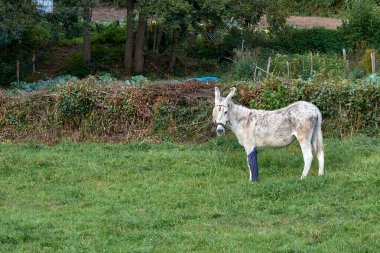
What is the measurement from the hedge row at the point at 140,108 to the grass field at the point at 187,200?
1310 mm

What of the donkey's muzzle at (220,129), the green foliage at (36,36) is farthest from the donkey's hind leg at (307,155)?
the green foliage at (36,36)

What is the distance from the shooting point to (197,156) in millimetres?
16297

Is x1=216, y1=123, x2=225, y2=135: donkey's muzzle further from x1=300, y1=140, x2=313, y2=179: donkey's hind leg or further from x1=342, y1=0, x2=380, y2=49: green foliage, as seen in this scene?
x1=342, y1=0, x2=380, y2=49: green foliage

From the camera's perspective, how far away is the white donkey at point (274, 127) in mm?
13992

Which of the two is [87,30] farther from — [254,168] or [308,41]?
[254,168]

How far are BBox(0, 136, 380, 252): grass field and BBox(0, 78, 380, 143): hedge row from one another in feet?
4.30

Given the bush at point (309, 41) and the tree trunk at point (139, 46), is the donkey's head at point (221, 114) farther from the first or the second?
the bush at point (309, 41)

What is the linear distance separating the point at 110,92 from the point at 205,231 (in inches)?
377

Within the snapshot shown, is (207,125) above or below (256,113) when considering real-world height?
below

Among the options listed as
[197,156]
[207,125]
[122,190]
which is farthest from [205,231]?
[207,125]

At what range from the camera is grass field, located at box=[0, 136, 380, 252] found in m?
10.6

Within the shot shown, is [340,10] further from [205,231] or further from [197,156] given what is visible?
[205,231]

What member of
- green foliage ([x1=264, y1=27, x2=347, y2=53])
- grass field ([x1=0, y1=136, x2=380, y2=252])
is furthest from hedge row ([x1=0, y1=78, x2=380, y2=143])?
green foliage ([x1=264, y1=27, x2=347, y2=53])

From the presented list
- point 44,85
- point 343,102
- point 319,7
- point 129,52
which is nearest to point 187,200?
point 343,102
